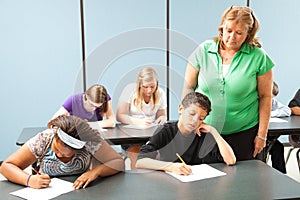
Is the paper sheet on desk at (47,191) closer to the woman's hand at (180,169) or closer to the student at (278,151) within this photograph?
the woman's hand at (180,169)

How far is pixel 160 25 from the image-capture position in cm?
417

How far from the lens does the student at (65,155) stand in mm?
1731

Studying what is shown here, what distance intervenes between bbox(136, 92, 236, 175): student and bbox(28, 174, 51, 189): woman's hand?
52 centimetres

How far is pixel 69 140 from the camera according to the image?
1.75 metres

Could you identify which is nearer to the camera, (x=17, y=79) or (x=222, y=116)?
(x=222, y=116)

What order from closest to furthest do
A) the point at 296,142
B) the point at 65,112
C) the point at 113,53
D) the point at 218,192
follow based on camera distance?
the point at 218,192, the point at 113,53, the point at 65,112, the point at 296,142

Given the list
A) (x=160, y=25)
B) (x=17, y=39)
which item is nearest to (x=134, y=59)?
(x=160, y=25)

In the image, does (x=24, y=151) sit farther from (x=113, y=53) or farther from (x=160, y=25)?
(x=160, y=25)

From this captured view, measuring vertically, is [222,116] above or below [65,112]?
above

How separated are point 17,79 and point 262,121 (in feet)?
8.68

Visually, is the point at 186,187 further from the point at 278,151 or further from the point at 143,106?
the point at 278,151

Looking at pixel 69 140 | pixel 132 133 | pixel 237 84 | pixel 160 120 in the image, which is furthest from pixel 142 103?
pixel 69 140

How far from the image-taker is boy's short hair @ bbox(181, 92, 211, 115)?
202cm

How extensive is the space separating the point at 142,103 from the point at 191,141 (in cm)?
103
